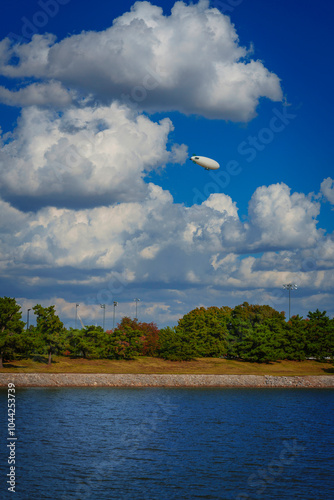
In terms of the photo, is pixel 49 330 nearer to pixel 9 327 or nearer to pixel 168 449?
pixel 9 327

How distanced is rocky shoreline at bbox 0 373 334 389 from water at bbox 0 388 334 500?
663 inches

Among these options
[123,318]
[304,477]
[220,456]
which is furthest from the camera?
[123,318]

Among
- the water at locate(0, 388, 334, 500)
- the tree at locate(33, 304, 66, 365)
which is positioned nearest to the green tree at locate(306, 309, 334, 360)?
the water at locate(0, 388, 334, 500)

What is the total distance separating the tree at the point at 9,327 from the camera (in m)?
95.8

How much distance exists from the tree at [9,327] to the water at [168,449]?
68.0ft

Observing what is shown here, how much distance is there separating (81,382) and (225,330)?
52.6 m

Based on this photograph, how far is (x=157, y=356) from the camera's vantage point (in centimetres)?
13100

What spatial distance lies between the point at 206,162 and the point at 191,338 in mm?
54866

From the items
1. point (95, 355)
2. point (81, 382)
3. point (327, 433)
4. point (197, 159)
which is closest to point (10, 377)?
point (81, 382)

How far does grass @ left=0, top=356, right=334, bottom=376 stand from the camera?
10531 cm

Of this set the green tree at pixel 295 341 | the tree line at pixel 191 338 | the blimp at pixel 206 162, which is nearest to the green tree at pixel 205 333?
the tree line at pixel 191 338

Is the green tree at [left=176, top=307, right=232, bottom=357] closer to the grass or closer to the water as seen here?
the grass

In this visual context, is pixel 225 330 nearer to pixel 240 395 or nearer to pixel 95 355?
pixel 95 355

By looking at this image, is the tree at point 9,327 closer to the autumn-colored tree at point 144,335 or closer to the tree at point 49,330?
the tree at point 49,330
